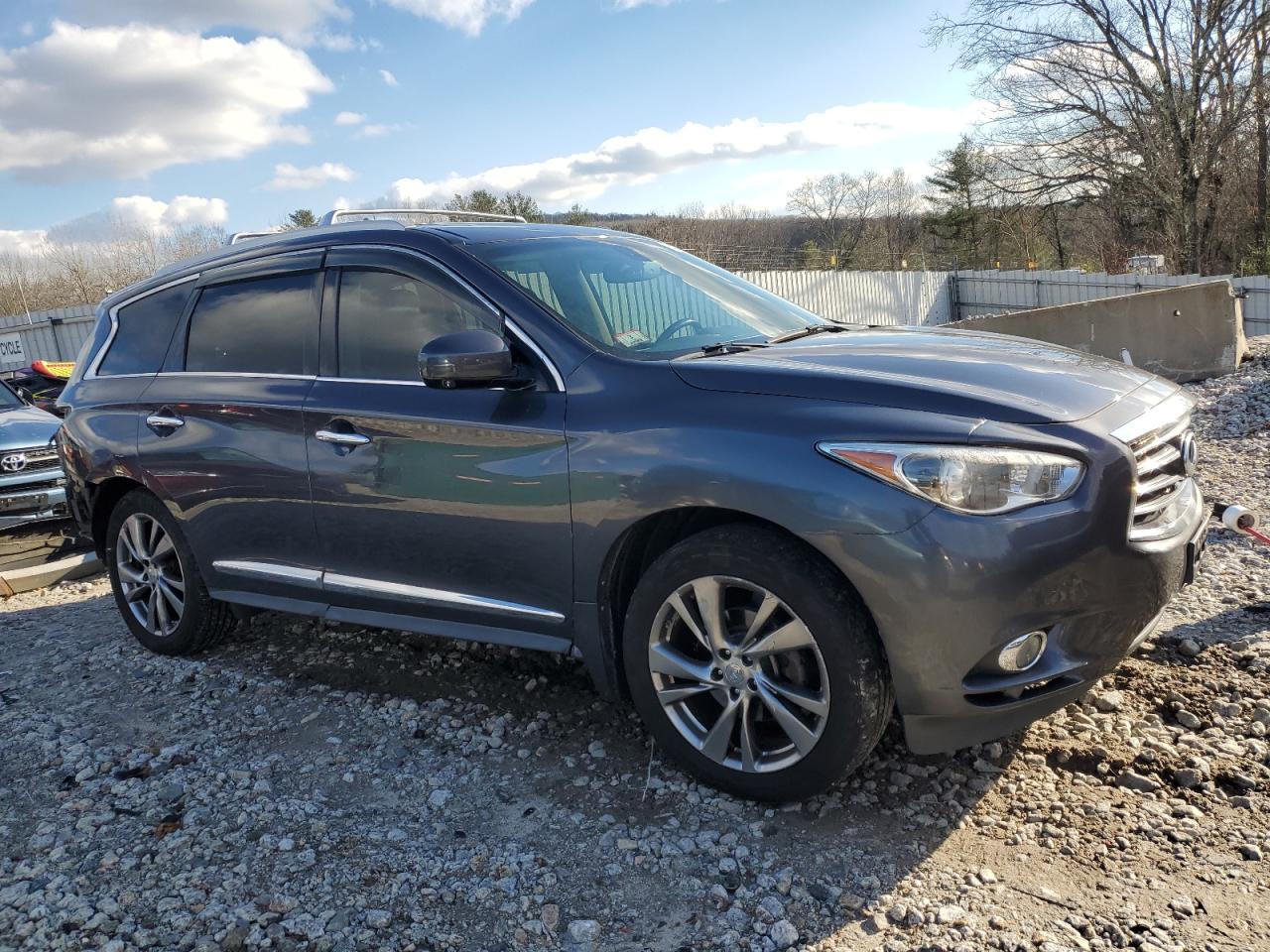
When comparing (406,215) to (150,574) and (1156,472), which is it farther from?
(1156,472)

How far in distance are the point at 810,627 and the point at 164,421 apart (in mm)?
3222

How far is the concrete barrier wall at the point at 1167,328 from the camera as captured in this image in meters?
10.5

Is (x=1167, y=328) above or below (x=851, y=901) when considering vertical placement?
above

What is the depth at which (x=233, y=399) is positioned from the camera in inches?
161

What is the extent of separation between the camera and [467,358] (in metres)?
3.12

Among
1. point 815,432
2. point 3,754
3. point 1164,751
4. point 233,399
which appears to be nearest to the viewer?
point 815,432

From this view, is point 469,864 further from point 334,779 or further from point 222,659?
point 222,659

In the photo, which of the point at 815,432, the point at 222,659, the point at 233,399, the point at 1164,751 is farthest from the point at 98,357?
the point at 1164,751

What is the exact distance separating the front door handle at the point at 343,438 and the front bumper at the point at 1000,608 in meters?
1.97

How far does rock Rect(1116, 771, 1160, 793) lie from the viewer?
9.44 ft

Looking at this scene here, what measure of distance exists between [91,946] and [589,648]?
1597mm

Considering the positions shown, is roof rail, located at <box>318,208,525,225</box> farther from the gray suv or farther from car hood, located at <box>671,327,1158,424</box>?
car hood, located at <box>671,327,1158,424</box>

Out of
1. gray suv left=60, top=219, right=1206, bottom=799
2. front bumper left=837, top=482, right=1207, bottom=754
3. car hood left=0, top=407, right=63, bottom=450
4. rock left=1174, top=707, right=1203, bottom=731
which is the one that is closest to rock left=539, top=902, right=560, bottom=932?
gray suv left=60, top=219, right=1206, bottom=799

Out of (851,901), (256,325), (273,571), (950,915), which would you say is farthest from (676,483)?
(256,325)
